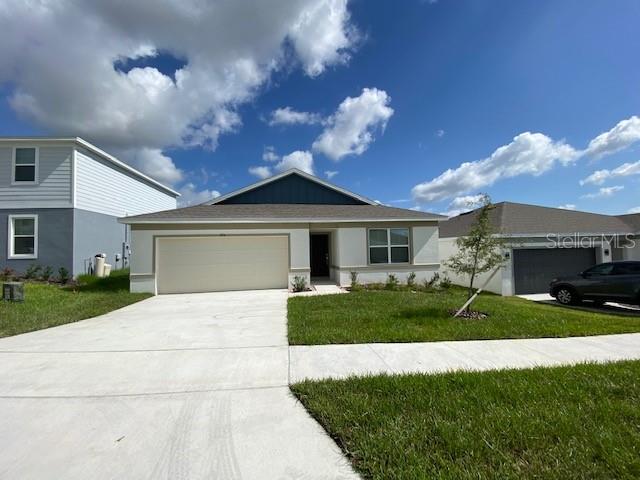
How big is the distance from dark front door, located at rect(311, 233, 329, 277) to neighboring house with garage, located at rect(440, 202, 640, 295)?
5.84m

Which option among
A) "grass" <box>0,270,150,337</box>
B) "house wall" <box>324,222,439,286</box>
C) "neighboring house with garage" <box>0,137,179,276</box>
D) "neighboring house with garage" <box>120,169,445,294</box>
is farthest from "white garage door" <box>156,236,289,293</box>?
"neighboring house with garage" <box>0,137,179,276</box>

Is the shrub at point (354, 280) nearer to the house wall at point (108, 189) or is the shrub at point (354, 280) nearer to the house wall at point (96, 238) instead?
the house wall at point (96, 238)

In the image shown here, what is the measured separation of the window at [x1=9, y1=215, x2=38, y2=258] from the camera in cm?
1324

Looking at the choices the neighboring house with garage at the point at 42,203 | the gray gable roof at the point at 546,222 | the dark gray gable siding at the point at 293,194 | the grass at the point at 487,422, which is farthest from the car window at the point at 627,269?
the neighboring house with garage at the point at 42,203

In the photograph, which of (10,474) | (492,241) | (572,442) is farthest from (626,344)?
(10,474)

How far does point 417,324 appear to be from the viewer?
6578 mm

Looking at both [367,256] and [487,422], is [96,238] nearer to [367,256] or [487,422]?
[367,256]

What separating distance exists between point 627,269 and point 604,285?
2.82 feet

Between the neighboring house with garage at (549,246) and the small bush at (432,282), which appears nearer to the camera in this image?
the small bush at (432,282)

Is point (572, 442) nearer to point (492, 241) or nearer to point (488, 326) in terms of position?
point (488, 326)

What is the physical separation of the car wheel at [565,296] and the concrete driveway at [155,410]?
36.9 ft

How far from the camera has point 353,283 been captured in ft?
41.0

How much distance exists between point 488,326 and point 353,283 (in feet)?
21.0

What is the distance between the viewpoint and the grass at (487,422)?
7.77 feet
